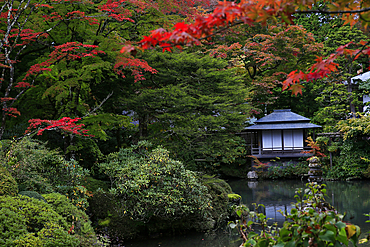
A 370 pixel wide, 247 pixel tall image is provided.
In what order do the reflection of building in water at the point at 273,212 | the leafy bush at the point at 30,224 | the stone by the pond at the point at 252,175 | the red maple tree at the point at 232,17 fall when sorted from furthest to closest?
the stone by the pond at the point at 252,175 → the reflection of building in water at the point at 273,212 → the leafy bush at the point at 30,224 → the red maple tree at the point at 232,17

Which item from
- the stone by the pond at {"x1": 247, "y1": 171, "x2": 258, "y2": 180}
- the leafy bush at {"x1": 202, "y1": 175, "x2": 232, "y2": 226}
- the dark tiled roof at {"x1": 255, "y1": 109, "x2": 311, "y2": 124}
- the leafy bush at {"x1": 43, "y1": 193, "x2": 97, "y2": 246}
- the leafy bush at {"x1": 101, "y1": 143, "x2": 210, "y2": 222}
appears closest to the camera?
the leafy bush at {"x1": 43, "y1": 193, "x2": 97, "y2": 246}

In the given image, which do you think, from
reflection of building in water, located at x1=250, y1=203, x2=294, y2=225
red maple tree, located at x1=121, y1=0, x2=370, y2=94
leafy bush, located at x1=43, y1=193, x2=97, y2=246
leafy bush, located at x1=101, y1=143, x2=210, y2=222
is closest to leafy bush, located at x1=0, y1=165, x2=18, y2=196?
leafy bush, located at x1=43, y1=193, x2=97, y2=246

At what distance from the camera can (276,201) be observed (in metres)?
10.6

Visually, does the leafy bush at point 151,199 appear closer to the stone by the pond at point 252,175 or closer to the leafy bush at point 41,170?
the leafy bush at point 41,170

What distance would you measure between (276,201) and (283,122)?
797 centimetres

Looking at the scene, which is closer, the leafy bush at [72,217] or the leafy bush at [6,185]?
the leafy bush at [6,185]

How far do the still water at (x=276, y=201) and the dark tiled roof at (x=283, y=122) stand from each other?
330 centimetres

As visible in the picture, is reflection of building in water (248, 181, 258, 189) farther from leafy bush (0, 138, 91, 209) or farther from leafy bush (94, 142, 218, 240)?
leafy bush (0, 138, 91, 209)

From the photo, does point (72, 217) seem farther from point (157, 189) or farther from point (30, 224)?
point (157, 189)

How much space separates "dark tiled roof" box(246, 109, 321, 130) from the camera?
17188 millimetres

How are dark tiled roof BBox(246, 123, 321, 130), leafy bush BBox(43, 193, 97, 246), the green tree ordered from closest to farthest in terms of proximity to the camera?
leafy bush BBox(43, 193, 97, 246), the green tree, dark tiled roof BBox(246, 123, 321, 130)

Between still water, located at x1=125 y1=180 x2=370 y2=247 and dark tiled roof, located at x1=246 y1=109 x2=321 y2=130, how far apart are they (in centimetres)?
330

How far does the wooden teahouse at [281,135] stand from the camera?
17.1 metres

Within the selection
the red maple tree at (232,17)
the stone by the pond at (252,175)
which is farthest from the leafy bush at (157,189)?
the stone by the pond at (252,175)
